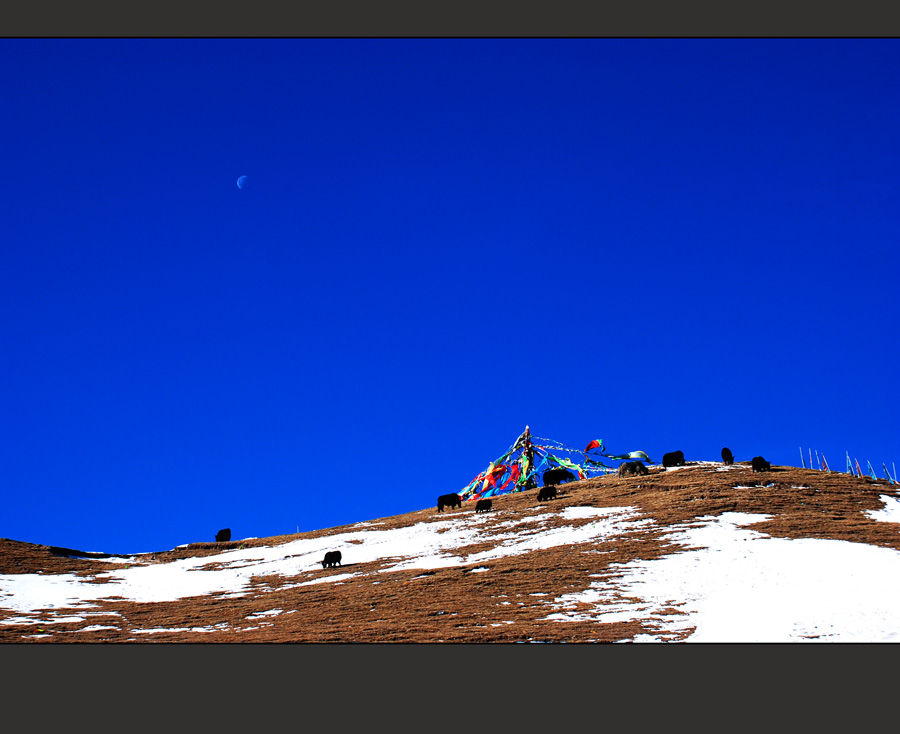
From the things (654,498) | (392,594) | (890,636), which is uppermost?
(654,498)

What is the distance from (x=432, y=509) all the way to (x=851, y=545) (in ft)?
109

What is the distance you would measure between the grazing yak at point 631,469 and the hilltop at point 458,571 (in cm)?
102

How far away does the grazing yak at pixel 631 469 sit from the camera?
165 feet

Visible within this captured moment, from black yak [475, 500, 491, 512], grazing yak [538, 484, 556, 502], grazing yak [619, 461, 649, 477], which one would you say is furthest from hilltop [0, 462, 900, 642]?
grazing yak [619, 461, 649, 477]

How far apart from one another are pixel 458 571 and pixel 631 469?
79.8ft

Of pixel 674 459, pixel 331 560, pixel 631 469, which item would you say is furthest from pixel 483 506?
pixel 674 459

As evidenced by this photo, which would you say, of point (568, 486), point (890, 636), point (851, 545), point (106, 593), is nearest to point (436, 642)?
point (890, 636)

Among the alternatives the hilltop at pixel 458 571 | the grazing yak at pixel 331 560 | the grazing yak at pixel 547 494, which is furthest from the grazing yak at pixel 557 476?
the grazing yak at pixel 331 560

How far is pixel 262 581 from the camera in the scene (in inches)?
1409

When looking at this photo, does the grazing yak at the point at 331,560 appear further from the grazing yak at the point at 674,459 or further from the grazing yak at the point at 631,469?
the grazing yak at the point at 674,459

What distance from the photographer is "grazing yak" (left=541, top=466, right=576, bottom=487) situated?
56.7 m

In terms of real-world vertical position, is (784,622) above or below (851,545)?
below

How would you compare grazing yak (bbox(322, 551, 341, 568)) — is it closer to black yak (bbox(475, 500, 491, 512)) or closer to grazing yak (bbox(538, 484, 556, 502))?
black yak (bbox(475, 500, 491, 512))

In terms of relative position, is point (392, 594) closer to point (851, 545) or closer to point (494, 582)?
point (494, 582)
